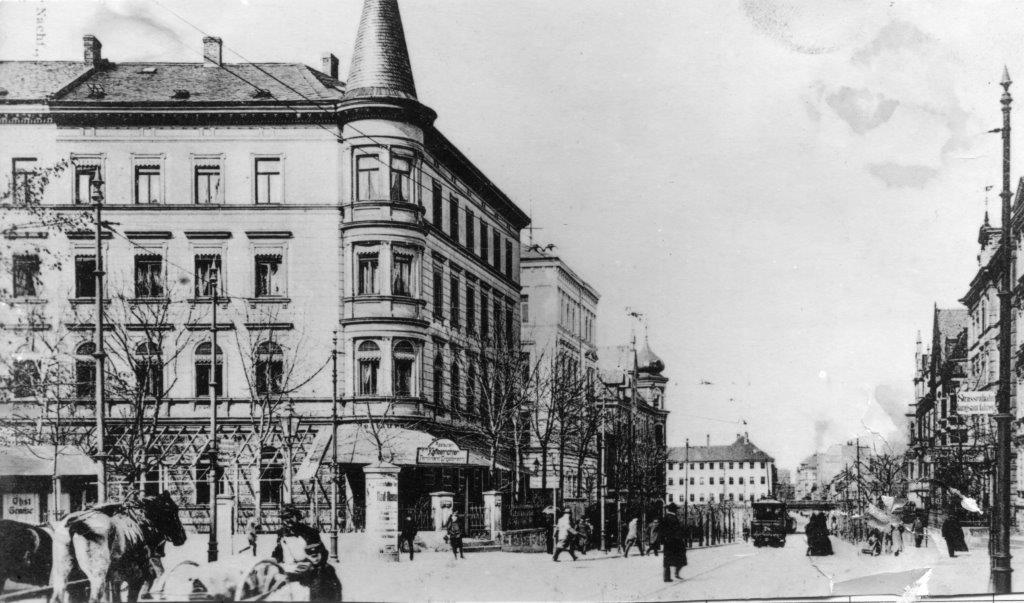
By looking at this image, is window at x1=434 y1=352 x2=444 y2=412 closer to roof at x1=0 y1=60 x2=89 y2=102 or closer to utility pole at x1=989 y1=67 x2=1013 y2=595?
roof at x1=0 y1=60 x2=89 y2=102

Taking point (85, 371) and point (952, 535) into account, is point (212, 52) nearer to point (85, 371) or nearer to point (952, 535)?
point (85, 371)

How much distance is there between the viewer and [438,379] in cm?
3788

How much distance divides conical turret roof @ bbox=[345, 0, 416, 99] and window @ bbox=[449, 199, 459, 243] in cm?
826

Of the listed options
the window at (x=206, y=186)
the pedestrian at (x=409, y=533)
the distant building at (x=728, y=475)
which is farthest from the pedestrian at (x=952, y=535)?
the distant building at (x=728, y=475)

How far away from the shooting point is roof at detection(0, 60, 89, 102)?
23719mm

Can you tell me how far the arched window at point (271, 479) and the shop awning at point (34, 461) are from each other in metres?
5.76

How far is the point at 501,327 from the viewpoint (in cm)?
4428

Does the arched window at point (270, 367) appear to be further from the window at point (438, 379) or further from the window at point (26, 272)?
the window at point (438, 379)

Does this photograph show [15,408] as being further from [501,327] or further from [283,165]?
[501,327]

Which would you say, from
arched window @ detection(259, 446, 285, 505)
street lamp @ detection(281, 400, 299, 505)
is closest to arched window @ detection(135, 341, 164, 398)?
street lamp @ detection(281, 400, 299, 505)

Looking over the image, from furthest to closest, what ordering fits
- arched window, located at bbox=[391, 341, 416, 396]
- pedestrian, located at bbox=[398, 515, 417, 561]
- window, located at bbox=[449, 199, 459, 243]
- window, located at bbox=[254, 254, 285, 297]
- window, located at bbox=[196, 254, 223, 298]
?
window, located at bbox=[449, 199, 459, 243] → arched window, located at bbox=[391, 341, 416, 396] → pedestrian, located at bbox=[398, 515, 417, 561] → window, located at bbox=[254, 254, 285, 297] → window, located at bbox=[196, 254, 223, 298]

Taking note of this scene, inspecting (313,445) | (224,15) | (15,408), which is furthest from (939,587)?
(15,408)

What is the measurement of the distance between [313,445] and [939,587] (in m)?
17.3

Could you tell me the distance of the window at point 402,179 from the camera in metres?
31.5
